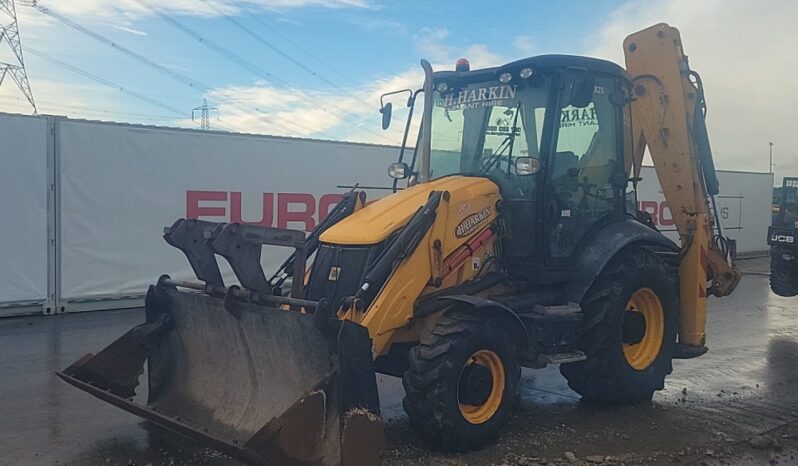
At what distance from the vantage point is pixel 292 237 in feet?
15.9

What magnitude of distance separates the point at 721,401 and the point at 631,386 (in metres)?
1.00

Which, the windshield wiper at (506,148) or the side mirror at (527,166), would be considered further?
the windshield wiper at (506,148)

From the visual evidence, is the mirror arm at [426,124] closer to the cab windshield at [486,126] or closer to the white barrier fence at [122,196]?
the cab windshield at [486,126]

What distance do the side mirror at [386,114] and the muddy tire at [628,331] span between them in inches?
90.7

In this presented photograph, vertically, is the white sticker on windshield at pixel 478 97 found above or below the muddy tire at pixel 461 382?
above

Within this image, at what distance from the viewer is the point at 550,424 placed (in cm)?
598

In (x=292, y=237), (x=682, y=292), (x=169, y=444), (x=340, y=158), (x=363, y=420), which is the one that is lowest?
(x=169, y=444)

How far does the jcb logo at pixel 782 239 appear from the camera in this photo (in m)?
11.6

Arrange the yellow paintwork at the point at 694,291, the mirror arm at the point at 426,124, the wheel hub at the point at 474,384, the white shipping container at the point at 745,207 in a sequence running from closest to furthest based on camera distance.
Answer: the wheel hub at the point at 474,384
the mirror arm at the point at 426,124
the yellow paintwork at the point at 694,291
the white shipping container at the point at 745,207

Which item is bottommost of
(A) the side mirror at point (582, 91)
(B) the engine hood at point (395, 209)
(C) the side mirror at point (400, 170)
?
(B) the engine hood at point (395, 209)

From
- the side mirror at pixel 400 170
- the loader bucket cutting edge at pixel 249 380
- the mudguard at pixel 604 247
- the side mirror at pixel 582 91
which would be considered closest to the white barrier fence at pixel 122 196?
the loader bucket cutting edge at pixel 249 380

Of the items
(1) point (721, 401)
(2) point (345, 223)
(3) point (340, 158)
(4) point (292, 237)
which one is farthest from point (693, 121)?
(3) point (340, 158)

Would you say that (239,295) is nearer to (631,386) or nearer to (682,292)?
(631,386)

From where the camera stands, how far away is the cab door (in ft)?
20.2
